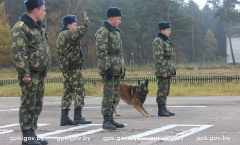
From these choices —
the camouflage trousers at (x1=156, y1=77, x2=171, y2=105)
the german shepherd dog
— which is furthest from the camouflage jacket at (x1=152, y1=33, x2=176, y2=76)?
the german shepherd dog

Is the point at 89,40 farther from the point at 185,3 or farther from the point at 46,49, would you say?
the point at 46,49

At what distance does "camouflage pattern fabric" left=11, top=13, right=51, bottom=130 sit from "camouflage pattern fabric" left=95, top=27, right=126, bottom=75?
125 centimetres

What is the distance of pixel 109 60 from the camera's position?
638 cm

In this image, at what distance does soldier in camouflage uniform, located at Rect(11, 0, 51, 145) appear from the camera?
4.89 meters

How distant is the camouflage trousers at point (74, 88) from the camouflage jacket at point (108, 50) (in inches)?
31.3

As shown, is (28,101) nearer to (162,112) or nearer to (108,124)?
(108,124)

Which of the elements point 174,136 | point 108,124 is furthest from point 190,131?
point 108,124

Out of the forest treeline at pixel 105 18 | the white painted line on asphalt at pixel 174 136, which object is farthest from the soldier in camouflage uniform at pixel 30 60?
the forest treeline at pixel 105 18

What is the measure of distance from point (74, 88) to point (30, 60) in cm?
217

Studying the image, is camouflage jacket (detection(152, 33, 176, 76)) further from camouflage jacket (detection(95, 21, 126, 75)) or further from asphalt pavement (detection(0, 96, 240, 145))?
camouflage jacket (detection(95, 21, 126, 75))

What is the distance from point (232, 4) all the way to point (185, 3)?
4805 centimetres

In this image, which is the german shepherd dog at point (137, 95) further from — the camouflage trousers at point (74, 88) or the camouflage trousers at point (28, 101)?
the camouflage trousers at point (28, 101)

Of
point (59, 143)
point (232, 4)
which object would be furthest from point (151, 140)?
point (232, 4)

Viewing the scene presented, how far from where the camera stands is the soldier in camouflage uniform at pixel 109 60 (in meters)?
6.34
